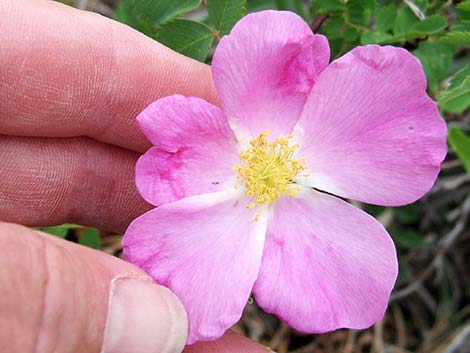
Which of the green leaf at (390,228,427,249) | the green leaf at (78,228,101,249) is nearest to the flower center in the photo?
the green leaf at (78,228,101,249)

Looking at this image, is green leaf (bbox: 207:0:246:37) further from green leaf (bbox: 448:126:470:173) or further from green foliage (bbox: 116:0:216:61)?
green leaf (bbox: 448:126:470:173)

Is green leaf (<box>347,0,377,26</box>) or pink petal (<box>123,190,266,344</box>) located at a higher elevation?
green leaf (<box>347,0,377,26</box>)

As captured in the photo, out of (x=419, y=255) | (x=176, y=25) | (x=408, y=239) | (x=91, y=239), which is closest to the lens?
(x=176, y=25)

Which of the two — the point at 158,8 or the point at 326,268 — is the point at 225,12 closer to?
the point at 158,8

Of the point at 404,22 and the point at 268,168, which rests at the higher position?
the point at 404,22

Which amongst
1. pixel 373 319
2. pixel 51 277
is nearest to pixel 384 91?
pixel 373 319

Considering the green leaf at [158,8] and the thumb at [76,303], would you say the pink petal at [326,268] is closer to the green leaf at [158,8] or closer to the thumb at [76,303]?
the thumb at [76,303]

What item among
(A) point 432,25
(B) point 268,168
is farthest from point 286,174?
(A) point 432,25

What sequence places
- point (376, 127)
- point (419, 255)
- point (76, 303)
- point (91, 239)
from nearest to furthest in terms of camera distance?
point (76, 303), point (376, 127), point (91, 239), point (419, 255)
